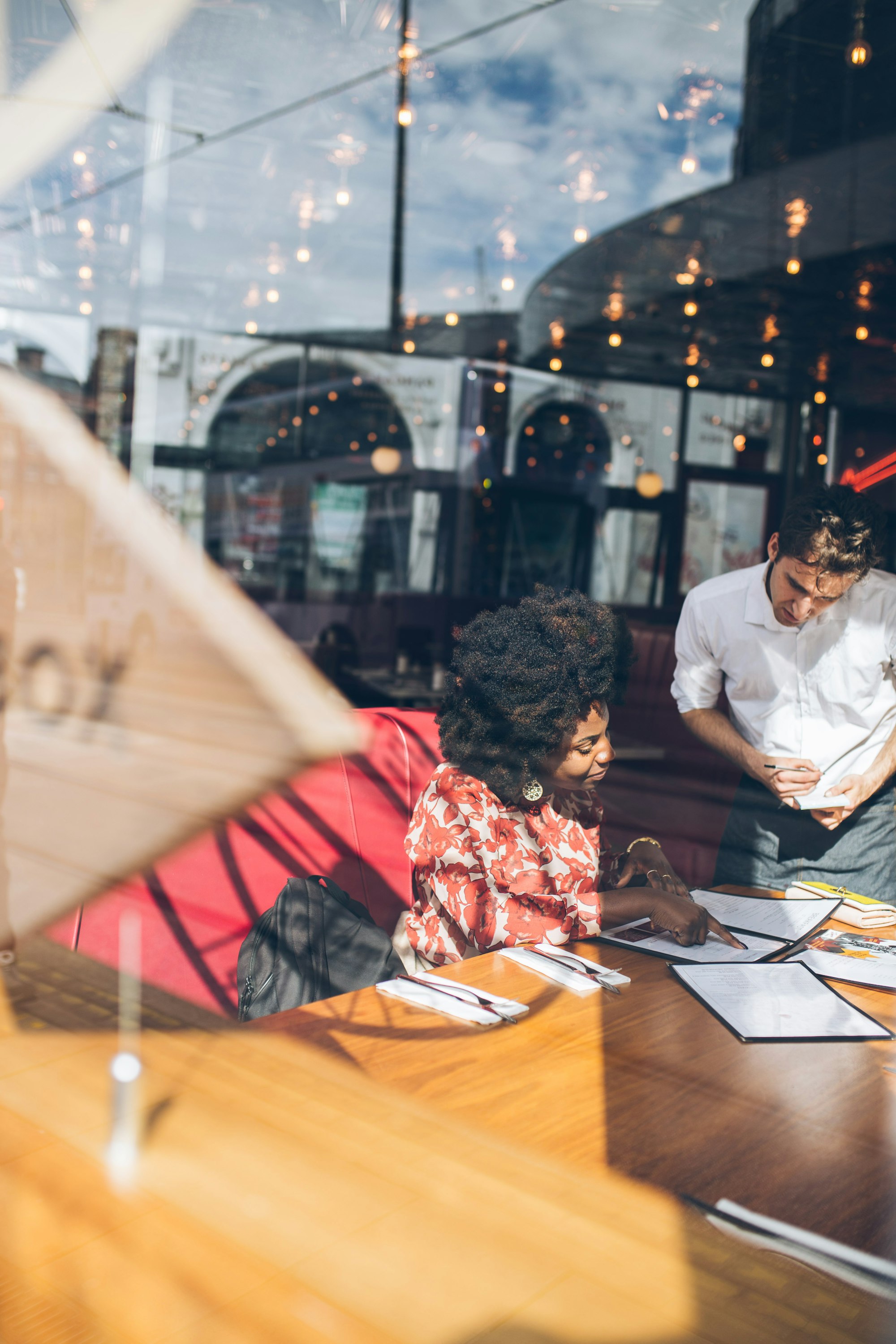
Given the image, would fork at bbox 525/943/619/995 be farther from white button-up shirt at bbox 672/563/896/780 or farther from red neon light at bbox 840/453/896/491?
red neon light at bbox 840/453/896/491

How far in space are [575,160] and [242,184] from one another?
329cm

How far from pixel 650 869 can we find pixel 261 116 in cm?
865

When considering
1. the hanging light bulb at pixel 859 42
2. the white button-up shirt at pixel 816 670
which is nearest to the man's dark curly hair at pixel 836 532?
the white button-up shirt at pixel 816 670

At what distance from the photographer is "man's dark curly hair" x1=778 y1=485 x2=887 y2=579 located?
7.30ft

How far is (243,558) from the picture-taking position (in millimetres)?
9758

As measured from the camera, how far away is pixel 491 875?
1.74 metres

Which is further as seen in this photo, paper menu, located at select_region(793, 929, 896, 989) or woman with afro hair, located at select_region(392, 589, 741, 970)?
woman with afro hair, located at select_region(392, 589, 741, 970)

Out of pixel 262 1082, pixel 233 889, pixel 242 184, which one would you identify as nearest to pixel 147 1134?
pixel 262 1082

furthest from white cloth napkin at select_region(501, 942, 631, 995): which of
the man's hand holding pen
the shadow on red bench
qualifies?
the man's hand holding pen

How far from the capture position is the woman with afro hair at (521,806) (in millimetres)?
1739

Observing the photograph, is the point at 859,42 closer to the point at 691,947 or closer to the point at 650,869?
the point at 650,869

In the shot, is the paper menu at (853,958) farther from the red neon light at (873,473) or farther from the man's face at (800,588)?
the red neon light at (873,473)

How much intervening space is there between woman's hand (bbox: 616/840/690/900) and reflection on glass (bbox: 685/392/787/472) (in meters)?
8.83

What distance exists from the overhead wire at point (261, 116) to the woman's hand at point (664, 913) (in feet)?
21.2
